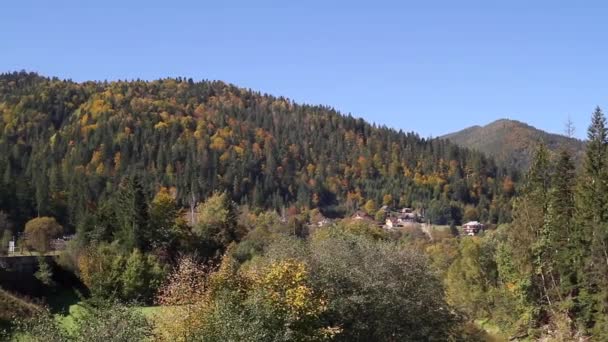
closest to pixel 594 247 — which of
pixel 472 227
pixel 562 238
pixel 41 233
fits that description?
pixel 562 238

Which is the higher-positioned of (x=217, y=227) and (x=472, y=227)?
(x=217, y=227)

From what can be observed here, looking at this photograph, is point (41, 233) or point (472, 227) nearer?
point (41, 233)

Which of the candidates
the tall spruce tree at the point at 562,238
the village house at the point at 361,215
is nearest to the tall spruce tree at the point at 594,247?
the tall spruce tree at the point at 562,238

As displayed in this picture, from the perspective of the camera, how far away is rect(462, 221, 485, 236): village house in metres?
161

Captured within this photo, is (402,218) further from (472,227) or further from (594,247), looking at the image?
(594,247)

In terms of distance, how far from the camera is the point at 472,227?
164125 millimetres

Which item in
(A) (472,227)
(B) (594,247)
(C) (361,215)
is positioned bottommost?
(A) (472,227)

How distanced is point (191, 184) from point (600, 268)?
126 metres

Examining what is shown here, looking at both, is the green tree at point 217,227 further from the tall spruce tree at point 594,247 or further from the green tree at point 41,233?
the tall spruce tree at point 594,247

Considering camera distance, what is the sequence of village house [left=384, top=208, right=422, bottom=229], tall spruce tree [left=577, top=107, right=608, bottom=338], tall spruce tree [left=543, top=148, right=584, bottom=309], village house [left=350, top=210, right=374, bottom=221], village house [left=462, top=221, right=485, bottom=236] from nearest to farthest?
1. tall spruce tree [left=577, top=107, right=608, bottom=338]
2. tall spruce tree [left=543, top=148, right=584, bottom=309]
3. village house [left=462, top=221, right=485, bottom=236]
4. village house [left=384, top=208, right=422, bottom=229]
5. village house [left=350, top=210, right=374, bottom=221]

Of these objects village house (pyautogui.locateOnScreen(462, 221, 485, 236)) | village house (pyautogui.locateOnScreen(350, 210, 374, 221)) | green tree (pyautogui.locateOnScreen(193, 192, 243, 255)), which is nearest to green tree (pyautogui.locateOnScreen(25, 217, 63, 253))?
green tree (pyautogui.locateOnScreen(193, 192, 243, 255))

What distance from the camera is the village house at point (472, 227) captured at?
160875 millimetres

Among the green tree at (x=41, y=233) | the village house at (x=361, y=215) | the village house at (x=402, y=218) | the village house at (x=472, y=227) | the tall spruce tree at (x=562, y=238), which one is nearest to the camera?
the tall spruce tree at (x=562, y=238)

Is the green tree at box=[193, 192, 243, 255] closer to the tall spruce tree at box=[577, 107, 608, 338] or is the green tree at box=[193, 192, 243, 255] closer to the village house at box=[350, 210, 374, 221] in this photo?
the tall spruce tree at box=[577, 107, 608, 338]
